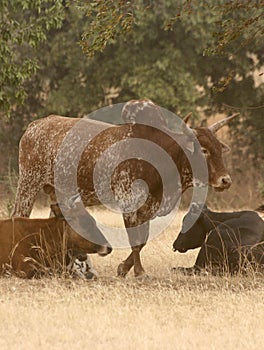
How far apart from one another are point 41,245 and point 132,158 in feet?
4.18

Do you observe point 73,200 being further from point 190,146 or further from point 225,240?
point 225,240

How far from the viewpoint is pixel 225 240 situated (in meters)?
9.98

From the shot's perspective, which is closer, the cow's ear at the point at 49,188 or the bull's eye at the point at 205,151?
the bull's eye at the point at 205,151

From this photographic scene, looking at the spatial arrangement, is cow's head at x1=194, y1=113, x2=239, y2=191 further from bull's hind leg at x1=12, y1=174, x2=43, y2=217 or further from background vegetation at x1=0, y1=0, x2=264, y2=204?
background vegetation at x1=0, y1=0, x2=264, y2=204

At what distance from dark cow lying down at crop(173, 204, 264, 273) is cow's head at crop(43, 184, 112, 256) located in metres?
1.30

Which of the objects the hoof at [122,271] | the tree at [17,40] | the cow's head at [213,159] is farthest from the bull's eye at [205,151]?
the tree at [17,40]

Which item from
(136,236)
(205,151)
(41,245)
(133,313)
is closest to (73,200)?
(41,245)

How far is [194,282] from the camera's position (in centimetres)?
924

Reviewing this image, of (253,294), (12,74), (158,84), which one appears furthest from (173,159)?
(158,84)

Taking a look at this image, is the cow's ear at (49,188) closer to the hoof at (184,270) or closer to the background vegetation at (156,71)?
the hoof at (184,270)

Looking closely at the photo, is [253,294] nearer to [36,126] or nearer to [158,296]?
[158,296]

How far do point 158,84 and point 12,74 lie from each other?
745cm

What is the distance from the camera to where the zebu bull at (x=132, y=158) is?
29.9ft

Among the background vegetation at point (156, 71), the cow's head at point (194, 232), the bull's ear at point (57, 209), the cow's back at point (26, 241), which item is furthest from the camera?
the background vegetation at point (156, 71)
